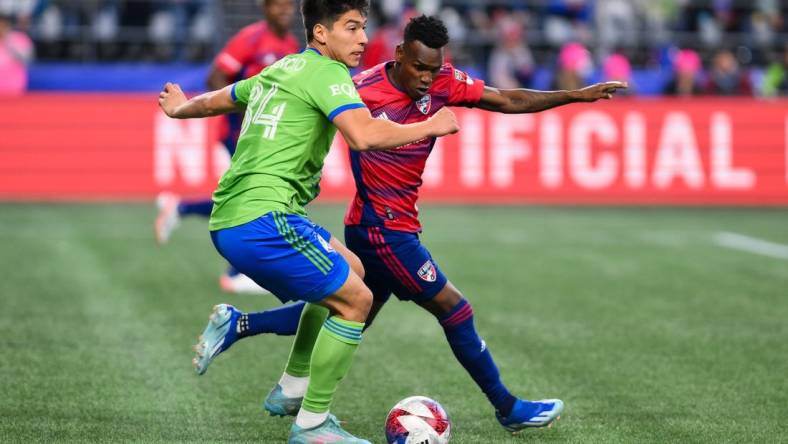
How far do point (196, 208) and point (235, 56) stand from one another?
1396 millimetres

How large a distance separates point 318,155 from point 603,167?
43.7 ft

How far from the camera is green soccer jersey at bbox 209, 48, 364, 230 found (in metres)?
5.37

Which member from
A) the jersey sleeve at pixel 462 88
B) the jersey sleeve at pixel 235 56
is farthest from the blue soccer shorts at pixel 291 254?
the jersey sleeve at pixel 235 56

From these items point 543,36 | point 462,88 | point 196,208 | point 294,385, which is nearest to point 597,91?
point 462,88

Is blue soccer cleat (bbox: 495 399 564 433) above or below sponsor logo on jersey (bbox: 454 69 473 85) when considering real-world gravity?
below

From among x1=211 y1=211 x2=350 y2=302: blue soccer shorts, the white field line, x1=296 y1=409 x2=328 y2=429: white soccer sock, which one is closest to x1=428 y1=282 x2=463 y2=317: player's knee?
x1=211 y1=211 x2=350 y2=302: blue soccer shorts

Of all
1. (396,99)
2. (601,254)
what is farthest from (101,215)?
(396,99)

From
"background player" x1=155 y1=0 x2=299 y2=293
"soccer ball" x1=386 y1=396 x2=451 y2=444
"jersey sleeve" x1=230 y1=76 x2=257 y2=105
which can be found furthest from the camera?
"background player" x1=155 y1=0 x2=299 y2=293

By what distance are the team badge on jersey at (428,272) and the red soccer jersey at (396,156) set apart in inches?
7.2

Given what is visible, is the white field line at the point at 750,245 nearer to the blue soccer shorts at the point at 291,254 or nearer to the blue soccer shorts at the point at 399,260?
the blue soccer shorts at the point at 399,260

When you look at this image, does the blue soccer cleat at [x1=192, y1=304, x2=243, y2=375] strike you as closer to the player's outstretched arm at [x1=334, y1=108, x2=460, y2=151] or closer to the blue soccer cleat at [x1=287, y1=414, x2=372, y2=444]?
the blue soccer cleat at [x1=287, y1=414, x2=372, y2=444]

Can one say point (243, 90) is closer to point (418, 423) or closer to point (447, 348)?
point (418, 423)

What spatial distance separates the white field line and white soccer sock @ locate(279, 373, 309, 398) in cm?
828

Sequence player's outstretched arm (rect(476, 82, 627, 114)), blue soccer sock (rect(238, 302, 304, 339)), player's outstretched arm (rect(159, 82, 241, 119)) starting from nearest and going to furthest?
player's outstretched arm (rect(159, 82, 241, 119))
player's outstretched arm (rect(476, 82, 627, 114))
blue soccer sock (rect(238, 302, 304, 339))
